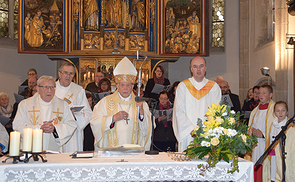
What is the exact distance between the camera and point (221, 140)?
357 centimetres

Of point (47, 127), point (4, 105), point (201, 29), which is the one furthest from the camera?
point (201, 29)

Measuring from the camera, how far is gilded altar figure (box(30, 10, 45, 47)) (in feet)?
39.3

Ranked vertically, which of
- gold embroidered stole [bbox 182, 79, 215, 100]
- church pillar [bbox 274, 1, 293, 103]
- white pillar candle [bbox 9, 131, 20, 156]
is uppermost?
church pillar [bbox 274, 1, 293, 103]

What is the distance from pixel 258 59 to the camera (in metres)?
12.4

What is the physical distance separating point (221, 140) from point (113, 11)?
11.1 m

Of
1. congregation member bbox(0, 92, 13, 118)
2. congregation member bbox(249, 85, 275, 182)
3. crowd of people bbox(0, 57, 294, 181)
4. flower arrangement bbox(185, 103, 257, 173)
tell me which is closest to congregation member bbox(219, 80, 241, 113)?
congregation member bbox(249, 85, 275, 182)

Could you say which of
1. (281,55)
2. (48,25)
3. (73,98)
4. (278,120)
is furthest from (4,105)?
(281,55)

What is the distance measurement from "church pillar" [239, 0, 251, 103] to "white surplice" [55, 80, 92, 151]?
29.0ft

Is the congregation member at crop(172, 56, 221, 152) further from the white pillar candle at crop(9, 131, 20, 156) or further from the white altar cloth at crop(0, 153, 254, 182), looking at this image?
the white pillar candle at crop(9, 131, 20, 156)

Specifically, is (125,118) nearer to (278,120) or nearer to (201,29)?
(278,120)

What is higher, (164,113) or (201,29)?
(201,29)

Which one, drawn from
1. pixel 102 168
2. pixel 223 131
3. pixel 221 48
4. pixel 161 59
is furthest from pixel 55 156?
pixel 221 48

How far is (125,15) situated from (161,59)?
2426 mm

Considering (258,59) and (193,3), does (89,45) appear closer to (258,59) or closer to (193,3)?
(193,3)
